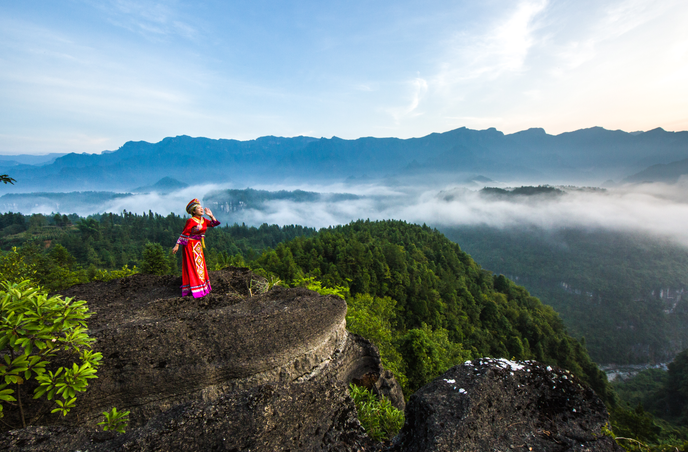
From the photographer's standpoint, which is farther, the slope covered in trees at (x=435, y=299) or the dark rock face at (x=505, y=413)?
the slope covered in trees at (x=435, y=299)

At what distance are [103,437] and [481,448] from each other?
5866mm

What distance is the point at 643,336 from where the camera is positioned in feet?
371

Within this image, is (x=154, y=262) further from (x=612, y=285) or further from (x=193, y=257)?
(x=612, y=285)

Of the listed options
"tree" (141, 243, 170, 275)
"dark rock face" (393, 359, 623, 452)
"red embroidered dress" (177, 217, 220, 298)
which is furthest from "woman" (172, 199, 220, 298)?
"tree" (141, 243, 170, 275)

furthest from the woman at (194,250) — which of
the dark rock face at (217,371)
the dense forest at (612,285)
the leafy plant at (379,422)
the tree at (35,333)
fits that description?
the dense forest at (612,285)

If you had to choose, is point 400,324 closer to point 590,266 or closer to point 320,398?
point 320,398

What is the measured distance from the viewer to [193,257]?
37.4 ft

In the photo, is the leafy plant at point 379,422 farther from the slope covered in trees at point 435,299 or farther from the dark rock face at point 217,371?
the slope covered in trees at point 435,299

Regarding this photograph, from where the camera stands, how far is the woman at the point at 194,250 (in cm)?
1125

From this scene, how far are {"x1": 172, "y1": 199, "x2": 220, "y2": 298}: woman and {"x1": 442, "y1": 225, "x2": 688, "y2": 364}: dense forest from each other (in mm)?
131161

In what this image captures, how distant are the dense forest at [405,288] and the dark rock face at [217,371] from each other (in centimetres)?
806

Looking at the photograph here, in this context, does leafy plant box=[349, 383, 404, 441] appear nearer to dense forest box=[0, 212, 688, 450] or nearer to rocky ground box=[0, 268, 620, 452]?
A: rocky ground box=[0, 268, 620, 452]

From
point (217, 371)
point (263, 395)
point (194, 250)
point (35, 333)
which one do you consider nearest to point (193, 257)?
point (194, 250)

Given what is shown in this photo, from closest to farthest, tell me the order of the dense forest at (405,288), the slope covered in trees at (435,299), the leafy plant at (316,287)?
the leafy plant at (316,287), the dense forest at (405,288), the slope covered in trees at (435,299)
